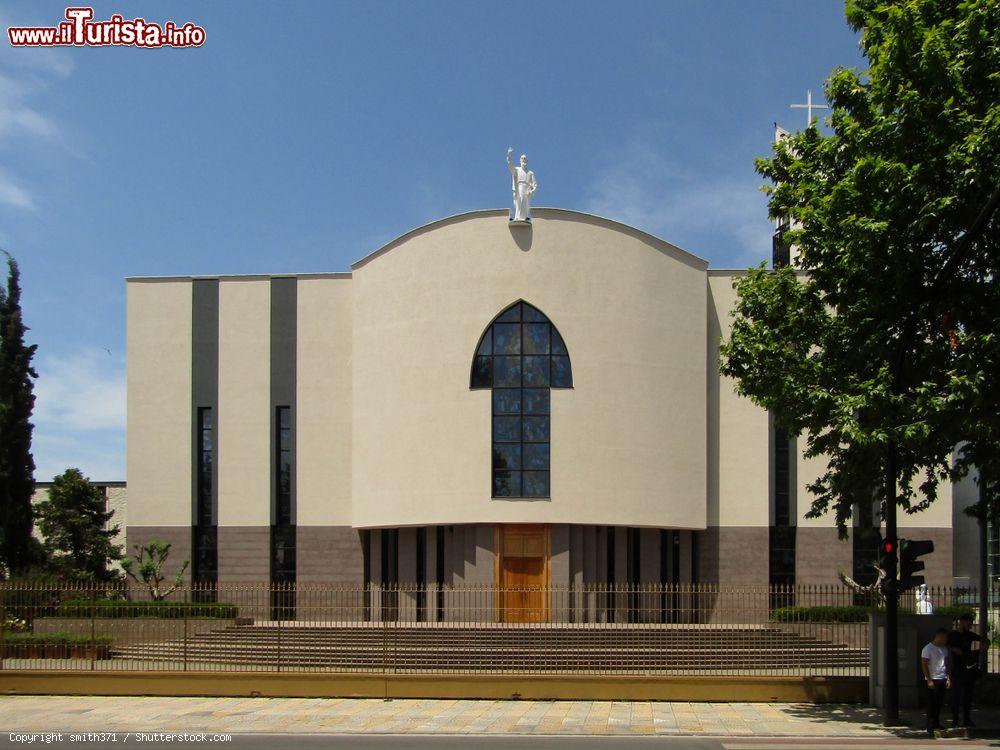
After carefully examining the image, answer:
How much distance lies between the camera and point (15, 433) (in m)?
35.1

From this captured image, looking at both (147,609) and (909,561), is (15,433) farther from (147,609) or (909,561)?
(909,561)

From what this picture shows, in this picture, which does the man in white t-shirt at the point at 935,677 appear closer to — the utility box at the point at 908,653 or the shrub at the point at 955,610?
the utility box at the point at 908,653

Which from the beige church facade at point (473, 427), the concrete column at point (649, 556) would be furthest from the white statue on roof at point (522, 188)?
the concrete column at point (649, 556)

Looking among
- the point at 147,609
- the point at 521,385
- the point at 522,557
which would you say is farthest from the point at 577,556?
the point at 147,609

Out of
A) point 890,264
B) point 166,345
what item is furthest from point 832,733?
point 166,345

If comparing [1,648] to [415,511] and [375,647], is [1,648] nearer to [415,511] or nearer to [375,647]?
[375,647]

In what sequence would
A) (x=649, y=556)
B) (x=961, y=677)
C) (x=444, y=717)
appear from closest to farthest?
1. (x=961, y=677)
2. (x=444, y=717)
3. (x=649, y=556)

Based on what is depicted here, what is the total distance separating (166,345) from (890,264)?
28.0 metres

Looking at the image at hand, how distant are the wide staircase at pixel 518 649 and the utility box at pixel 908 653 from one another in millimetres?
2630

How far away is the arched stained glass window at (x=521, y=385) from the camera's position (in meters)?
34.0

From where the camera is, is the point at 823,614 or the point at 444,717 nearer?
the point at 444,717

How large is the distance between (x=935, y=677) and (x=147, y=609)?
848 inches

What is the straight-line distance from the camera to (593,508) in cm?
3359

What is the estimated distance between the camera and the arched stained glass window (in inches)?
1339
